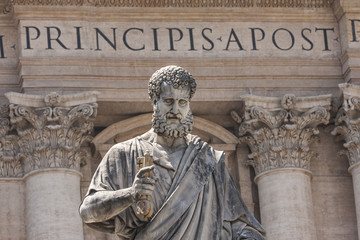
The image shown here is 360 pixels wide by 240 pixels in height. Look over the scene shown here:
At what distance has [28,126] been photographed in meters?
26.1

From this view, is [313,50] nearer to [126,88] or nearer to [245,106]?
[245,106]

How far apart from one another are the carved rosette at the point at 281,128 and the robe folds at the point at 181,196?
16.4 m

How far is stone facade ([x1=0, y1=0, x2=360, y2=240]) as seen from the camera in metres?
25.9

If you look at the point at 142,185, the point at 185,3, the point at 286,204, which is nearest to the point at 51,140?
the point at 185,3

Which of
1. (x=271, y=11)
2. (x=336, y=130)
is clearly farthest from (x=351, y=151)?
(x=271, y=11)

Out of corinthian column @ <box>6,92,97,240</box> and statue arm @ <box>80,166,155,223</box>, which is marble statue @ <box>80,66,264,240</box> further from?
corinthian column @ <box>6,92,97,240</box>


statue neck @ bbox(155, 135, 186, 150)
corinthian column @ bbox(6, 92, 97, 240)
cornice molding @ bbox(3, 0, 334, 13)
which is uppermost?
cornice molding @ bbox(3, 0, 334, 13)

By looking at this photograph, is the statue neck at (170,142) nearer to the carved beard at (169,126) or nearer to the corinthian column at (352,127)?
the carved beard at (169,126)

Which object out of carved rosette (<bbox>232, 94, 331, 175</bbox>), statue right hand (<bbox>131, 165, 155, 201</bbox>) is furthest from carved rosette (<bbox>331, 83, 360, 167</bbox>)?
statue right hand (<bbox>131, 165, 155, 201</bbox>)

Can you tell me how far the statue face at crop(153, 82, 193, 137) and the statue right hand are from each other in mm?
625

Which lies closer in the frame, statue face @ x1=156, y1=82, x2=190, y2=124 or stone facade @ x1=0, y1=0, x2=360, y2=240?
A: statue face @ x1=156, y1=82, x2=190, y2=124

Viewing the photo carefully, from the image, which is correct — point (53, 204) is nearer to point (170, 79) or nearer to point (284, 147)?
point (284, 147)

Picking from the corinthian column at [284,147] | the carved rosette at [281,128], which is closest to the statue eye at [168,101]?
the corinthian column at [284,147]

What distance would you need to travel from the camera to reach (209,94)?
2661 centimetres
